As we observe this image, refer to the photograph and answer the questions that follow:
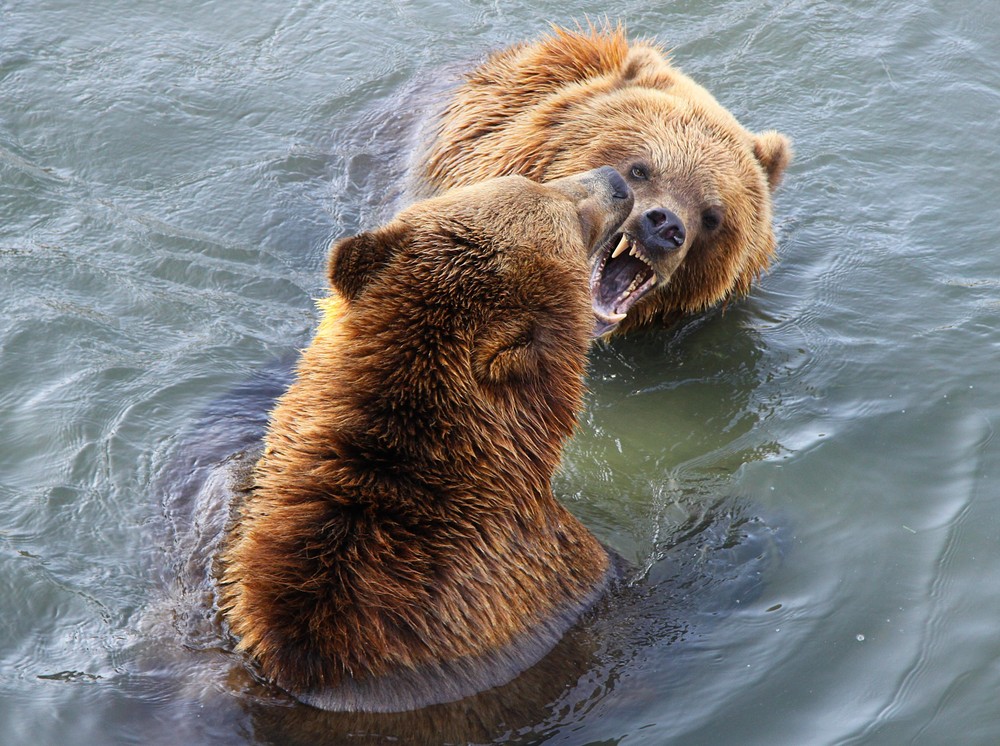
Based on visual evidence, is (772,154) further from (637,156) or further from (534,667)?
(534,667)

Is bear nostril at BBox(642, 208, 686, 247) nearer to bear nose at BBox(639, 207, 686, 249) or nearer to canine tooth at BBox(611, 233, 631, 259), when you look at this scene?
bear nose at BBox(639, 207, 686, 249)

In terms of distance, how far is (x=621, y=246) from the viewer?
7.14 m

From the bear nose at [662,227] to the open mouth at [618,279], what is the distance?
0.96 ft

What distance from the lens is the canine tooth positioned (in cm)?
707

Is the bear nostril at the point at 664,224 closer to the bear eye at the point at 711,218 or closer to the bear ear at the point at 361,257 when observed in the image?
the bear eye at the point at 711,218

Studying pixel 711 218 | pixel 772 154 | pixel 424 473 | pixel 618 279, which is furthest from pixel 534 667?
pixel 772 154

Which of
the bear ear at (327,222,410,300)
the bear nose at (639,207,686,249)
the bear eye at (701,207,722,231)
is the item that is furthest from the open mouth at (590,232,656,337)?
the bear ear at (327,222,410,300)

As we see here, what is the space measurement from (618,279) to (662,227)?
0.61m

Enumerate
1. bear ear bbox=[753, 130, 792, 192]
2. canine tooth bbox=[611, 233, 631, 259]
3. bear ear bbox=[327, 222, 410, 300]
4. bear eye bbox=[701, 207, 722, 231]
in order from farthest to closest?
1. bear ear bbox=[753, 130, 792, 192]
2. bear eye bbox=[701, 207, 722, 231]
3. canine tooth bbox=[611, 233, 631, 259]
4. bear ear bbox=[327, 222, 410, 300]

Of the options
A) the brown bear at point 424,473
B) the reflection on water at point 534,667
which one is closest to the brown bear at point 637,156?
the reflection on water at point 534,667

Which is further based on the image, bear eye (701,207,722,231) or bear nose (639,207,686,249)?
bear eye (701,207,722,231)

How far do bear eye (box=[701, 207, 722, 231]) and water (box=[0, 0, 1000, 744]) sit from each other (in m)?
0.90

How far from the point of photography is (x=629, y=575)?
18.4 feet

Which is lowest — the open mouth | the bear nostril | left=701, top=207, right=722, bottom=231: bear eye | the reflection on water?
the reflection on water
